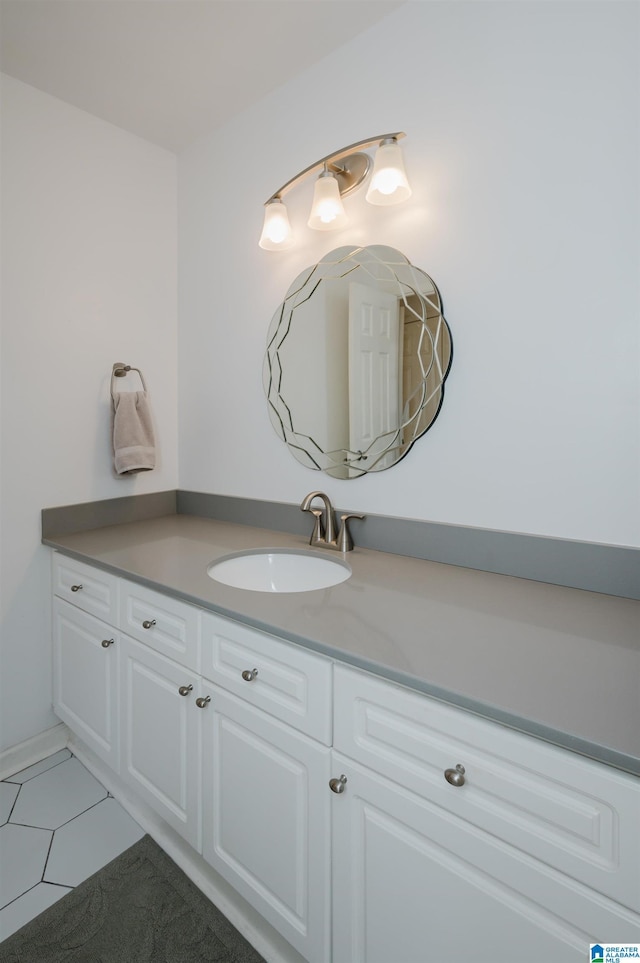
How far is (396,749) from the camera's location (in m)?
0.86

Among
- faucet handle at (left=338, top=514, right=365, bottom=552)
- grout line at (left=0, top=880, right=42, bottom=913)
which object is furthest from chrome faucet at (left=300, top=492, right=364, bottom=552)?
grout line at (left=0, top=880, right=42, bottom=913)

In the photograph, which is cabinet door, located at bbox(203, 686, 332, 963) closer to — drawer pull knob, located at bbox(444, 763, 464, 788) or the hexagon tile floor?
drawer pull knob, located at bbox(444, 763, 464, 788)

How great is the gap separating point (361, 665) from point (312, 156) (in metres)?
1.65

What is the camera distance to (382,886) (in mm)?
888

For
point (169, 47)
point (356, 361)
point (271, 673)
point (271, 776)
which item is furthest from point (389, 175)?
point (271, 776)

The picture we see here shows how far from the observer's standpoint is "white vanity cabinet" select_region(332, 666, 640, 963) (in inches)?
25.9

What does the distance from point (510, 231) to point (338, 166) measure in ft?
2.14

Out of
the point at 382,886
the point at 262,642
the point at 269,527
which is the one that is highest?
the point at 269,527

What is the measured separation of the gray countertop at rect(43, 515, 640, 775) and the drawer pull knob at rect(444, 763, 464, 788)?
112 millimetres

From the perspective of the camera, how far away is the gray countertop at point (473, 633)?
70 cm

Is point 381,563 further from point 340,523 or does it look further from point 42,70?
point 42,70

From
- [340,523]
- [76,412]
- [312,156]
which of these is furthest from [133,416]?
[312,156]

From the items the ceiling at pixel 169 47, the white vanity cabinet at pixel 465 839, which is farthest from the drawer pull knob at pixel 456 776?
the ceiling at pixel 169 47

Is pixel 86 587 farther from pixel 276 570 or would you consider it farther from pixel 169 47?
pixel 169 47
